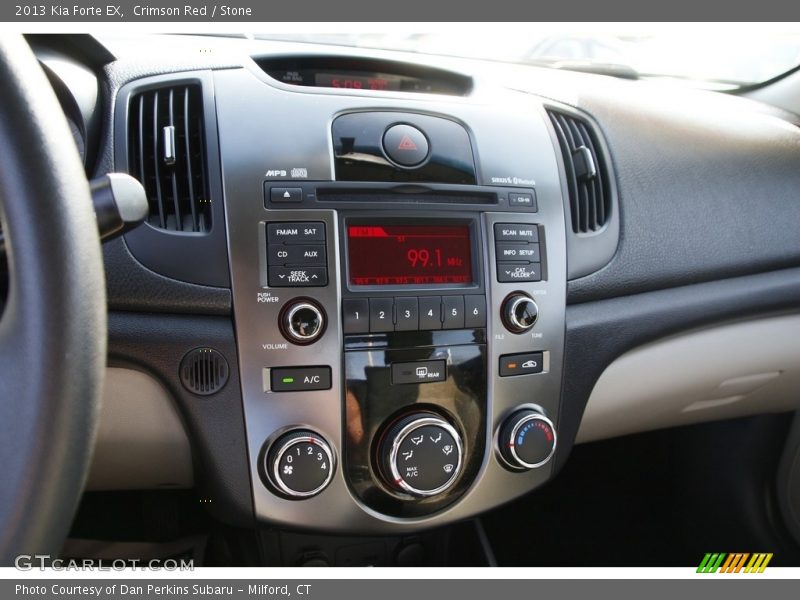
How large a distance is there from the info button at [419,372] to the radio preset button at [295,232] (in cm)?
22

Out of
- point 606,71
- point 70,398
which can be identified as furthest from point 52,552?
point 606,71

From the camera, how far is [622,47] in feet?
5.15

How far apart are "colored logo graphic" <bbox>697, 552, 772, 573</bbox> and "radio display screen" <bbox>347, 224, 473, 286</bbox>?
99cm

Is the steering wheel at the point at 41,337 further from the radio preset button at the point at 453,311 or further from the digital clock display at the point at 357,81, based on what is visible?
the digital clock display at the point at 357,81

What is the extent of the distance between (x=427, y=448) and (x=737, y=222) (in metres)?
0.74

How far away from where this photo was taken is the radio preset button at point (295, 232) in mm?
1016

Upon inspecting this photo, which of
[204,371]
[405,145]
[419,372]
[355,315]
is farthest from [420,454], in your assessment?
[405,145]

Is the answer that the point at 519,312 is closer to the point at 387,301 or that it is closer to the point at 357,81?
the point at 387,301

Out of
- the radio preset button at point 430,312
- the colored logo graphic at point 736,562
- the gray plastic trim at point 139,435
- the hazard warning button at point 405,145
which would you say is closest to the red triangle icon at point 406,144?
the hazard warning button at point 405,145

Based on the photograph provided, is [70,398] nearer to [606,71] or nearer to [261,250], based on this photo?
[261,250]

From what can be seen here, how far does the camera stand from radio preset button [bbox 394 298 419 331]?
1053mm

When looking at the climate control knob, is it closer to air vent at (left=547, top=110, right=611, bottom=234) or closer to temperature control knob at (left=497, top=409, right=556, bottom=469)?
temperature control knob at (left=497, top=409, right=556, bottom=469)

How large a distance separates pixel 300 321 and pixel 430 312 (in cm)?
19

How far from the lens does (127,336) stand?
1.00 meters
